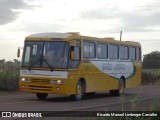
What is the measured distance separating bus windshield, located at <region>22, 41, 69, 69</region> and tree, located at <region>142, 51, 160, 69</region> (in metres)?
73.9

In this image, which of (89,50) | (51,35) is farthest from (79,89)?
(51,35)

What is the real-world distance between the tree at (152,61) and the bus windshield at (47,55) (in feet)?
243

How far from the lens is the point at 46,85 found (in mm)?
21500

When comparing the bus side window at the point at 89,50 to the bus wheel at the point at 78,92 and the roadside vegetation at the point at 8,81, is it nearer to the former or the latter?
the bus wheel at the point at 78,92

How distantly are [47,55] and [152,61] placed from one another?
270 ft

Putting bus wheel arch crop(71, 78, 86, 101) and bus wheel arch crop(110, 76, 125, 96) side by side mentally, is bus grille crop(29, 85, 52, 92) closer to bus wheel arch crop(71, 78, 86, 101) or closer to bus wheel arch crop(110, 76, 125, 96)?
bus wheel arch crop(71, 78, 86, 101)

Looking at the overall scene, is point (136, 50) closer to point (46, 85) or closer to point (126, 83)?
point (126, 83)

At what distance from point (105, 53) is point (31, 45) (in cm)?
517

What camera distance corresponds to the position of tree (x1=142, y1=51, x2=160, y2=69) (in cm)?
9631

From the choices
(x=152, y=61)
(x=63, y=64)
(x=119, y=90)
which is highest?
(x=152, y=61)

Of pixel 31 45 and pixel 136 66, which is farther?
pixel 136 66

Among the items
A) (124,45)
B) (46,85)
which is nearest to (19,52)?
(46,85)

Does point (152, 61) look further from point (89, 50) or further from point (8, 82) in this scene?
point (89, 50)

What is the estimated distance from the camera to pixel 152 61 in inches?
4021
